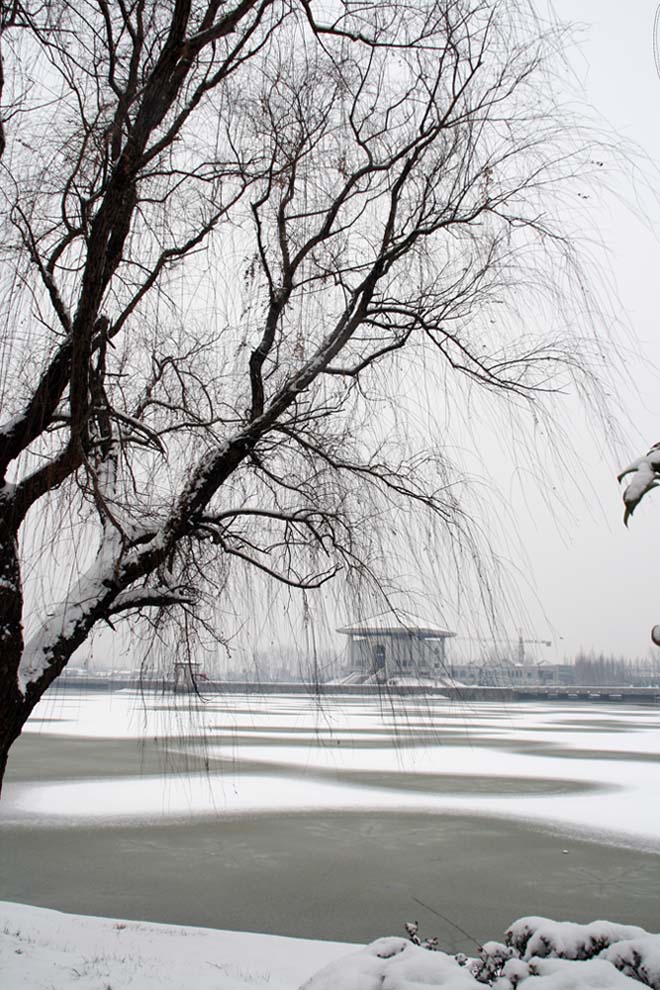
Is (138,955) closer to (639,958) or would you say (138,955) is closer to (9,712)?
(9,712)

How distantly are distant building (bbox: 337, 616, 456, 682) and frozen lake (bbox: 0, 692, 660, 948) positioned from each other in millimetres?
121

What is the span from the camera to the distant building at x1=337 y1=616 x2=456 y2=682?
9.26ft

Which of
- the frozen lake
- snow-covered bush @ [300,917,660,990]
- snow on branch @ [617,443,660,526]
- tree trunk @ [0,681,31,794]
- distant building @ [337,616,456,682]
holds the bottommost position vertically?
the frozen lake

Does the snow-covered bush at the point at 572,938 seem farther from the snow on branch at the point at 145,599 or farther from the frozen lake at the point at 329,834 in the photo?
the snow on branch at the point at 145,599

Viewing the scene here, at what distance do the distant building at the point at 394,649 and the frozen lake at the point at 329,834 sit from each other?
0.12 meters

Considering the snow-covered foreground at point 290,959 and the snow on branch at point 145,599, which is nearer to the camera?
the snow-covered foreground at point 290,959

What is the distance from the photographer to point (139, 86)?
8.27 ft

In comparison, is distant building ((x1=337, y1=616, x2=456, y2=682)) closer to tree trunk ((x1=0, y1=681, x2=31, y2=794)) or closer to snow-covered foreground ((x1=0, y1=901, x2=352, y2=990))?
tree trunk ((x1=0, y1=681, x2=31, y2=794))

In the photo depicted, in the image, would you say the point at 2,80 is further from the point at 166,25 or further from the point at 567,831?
the point at 567,831

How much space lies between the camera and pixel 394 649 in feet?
9.37

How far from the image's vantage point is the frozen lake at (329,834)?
5230 mm

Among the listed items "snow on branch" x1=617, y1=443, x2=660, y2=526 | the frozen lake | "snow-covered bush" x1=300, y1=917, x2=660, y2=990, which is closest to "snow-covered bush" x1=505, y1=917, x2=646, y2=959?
"snow-covered bush" x1=300, y1=917, x2=660, y2=990

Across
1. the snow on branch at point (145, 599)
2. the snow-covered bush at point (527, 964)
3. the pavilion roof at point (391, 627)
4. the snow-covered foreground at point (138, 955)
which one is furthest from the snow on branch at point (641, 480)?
the snow-covered foreground at point (138, 955)

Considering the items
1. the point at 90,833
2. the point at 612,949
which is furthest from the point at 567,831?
the point at 612,949
